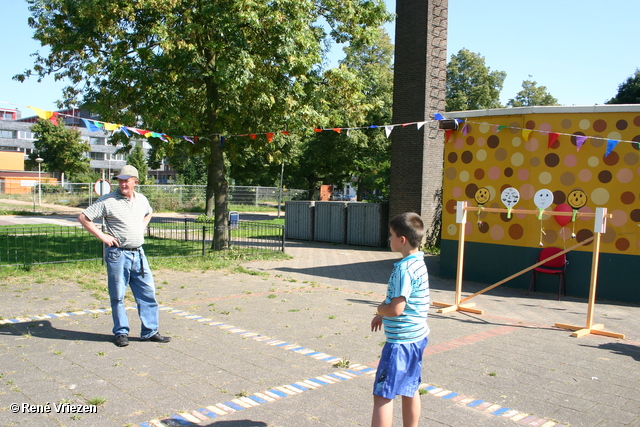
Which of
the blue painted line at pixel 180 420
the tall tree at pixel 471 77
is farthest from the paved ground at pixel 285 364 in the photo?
the tall tree at pixel 471 77

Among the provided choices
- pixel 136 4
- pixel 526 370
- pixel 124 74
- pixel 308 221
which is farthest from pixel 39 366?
pixel 308 221

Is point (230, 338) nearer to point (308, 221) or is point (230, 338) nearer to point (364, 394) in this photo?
point (364, 394)

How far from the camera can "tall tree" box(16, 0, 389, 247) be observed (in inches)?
514

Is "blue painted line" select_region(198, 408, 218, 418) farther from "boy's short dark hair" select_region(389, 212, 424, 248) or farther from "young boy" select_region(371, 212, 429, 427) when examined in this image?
"boy's short dark hair" select_region(389, 212, 424, 248)

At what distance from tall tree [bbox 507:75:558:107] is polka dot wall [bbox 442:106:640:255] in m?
40.4

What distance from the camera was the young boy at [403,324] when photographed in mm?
3385

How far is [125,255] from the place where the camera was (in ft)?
20.2

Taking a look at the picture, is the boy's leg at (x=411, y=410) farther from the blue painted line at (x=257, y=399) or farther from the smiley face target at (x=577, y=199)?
the smiley face target at (x=577, y=199)

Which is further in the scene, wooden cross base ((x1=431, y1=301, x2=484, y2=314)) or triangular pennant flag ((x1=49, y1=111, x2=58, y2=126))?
triangular pennant flag ((x1=49, y1=111, x2=58, y2=126))

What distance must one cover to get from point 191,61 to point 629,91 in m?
32.7

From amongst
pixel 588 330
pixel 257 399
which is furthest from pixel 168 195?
pixel 257 399

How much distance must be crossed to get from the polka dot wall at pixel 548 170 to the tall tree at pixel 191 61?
4.78 m

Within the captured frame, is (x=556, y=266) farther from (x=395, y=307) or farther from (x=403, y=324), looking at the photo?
(x=395, y=307)

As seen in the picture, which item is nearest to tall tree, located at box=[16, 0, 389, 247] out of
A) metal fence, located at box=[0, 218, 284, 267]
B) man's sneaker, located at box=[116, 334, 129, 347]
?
metal fence, located at box=[0, 218, 284, 267]
